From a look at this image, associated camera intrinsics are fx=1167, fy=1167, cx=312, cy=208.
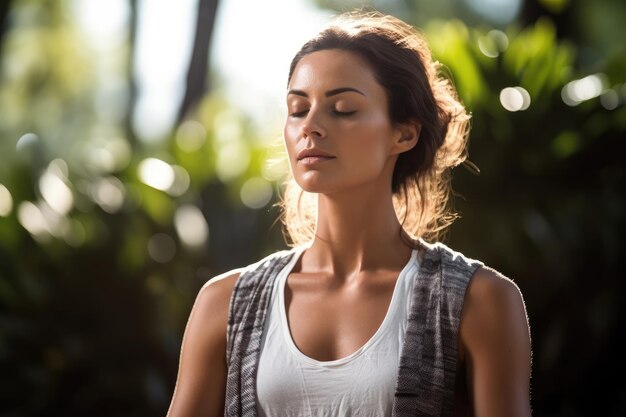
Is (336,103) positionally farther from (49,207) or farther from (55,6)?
(55,6)

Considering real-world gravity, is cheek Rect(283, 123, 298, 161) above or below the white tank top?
above

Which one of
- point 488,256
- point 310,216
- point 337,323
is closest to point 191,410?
point 337,323

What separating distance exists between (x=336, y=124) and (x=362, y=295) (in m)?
0.35

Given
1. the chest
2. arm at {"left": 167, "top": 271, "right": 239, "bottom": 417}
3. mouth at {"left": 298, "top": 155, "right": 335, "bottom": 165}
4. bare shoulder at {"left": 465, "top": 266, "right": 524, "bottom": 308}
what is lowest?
arm at {"left": 167, "top": 271, "right": 239, "bottom": 417}

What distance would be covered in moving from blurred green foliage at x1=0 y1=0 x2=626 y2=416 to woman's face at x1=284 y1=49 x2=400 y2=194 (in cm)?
332

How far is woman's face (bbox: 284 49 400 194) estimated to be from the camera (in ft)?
7.82

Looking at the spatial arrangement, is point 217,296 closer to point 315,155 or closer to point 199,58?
point 315,155

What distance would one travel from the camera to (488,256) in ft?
18.9

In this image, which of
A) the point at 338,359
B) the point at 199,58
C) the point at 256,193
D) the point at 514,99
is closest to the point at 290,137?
the point at 338,359

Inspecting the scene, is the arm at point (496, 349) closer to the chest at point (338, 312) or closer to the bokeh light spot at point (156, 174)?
the chest at point (338, 312)

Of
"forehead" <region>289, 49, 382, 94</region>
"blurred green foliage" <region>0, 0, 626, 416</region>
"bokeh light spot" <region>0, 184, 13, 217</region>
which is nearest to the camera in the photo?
"forehead" <region>289, 49, 382, 94</region>

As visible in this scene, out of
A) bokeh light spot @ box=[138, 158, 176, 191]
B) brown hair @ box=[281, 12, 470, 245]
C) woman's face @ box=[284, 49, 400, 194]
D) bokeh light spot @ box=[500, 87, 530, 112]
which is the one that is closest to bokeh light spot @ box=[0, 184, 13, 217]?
bokeh light spot @ box=[138, 158, 176, 191]

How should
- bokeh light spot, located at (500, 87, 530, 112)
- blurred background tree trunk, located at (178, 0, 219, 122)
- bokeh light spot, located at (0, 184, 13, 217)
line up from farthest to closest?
blurred background tree trunk, located at (178, 0, 219, 122) → bokeh light spot, located at (0, 184, 13, 217) → bokeh light spot, located at (500, 87, 530, 112)

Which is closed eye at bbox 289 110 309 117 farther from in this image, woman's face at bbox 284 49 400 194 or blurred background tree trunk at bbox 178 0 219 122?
blurred background tree trunk at bbox 178 0 219 122
